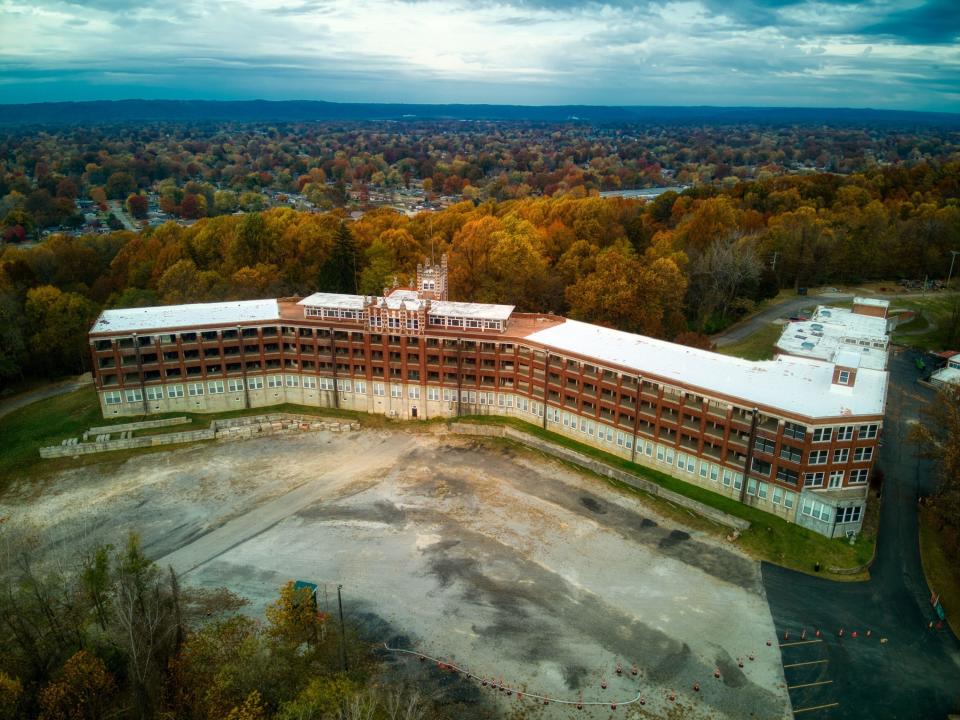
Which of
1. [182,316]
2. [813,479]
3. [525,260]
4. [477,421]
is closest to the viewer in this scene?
[813,479]

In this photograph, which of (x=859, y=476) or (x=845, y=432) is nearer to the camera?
(x=845, y=432)

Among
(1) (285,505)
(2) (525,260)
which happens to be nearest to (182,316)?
(1) (285,505)

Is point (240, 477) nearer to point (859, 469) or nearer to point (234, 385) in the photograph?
point (234, 385)

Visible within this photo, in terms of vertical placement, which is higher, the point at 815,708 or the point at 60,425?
the point at 60,425

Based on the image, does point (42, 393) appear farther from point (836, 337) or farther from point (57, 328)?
point (836, 337)

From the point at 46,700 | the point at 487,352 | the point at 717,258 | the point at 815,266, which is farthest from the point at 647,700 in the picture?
the point at 815,266

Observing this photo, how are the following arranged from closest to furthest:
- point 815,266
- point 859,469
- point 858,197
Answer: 1. point 859,469
2. point 815,266
3. point 858,197

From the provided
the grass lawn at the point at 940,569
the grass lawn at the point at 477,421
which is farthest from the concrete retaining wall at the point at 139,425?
the grass lawn at the point at 940,569
